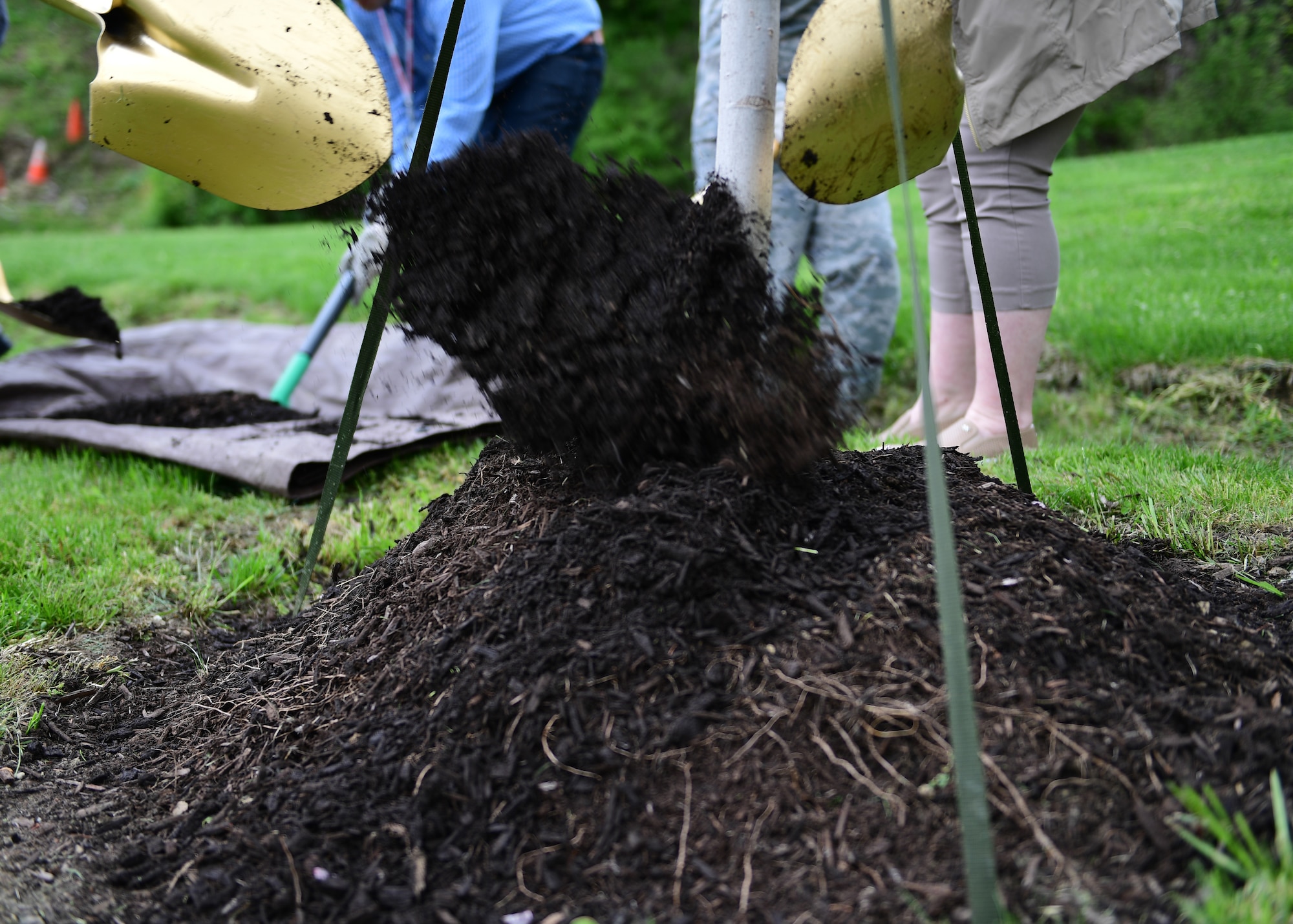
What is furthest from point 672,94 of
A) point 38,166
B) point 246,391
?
point 246,391

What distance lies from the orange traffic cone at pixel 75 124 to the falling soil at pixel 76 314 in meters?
15.8

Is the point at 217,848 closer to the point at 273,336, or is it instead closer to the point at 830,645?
the point at 830,645

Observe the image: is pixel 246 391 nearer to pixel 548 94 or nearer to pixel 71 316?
pixel 71 316

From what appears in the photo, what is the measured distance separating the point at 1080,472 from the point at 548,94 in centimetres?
269

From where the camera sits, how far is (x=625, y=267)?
156 cm

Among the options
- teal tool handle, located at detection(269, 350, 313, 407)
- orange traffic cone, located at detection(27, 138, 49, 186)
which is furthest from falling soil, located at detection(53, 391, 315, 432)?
orange traffic cone, located at detection(27, 138, 49, 186)

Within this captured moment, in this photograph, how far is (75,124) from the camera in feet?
54.0

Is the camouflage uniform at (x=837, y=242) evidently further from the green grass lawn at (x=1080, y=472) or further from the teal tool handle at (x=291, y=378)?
the teal tool handle at (x=291, y=378)

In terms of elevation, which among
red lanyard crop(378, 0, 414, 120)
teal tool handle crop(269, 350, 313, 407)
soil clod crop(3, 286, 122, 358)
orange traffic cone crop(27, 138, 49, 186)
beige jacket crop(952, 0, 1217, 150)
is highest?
orange traffic cone crop(27, 138, 49, 186)

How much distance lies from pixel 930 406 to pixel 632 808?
67 centimetres

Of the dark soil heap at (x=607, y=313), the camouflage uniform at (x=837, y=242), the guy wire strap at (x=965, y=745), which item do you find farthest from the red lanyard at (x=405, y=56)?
the guy wire strap at (x=965, y=745)

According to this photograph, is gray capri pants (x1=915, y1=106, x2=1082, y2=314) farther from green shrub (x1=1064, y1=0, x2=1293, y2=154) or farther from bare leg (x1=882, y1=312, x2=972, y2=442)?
green shrub (x1=1064, y1=0, x2=1293, y2=154)

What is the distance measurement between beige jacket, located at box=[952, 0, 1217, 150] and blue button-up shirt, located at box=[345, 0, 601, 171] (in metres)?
1.64

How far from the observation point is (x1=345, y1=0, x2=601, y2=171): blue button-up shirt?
3146 mm
